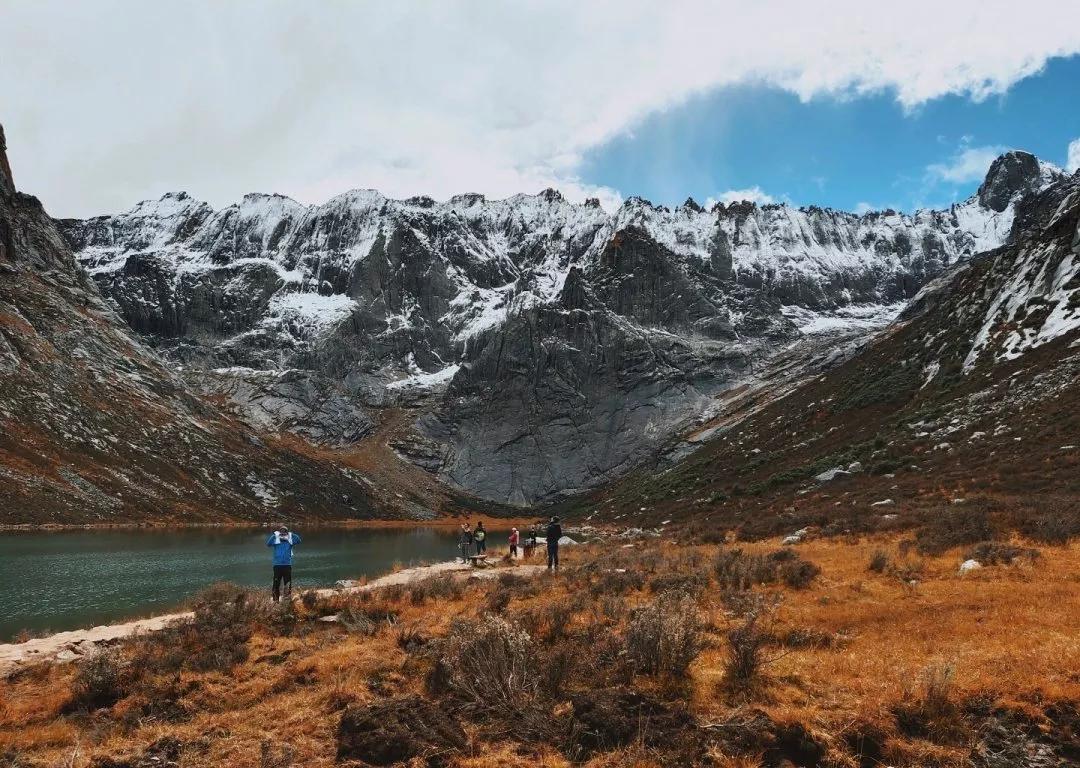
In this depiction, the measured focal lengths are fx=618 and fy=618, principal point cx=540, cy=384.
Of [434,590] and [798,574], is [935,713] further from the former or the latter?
[434,590]

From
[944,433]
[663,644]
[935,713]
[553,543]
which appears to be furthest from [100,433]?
[935,713]

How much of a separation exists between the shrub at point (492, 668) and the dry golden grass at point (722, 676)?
60 cm

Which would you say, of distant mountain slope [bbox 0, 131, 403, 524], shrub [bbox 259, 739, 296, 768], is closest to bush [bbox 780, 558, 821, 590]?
shrub [bbox 259, 739, 296, 768]

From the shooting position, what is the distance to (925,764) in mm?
6820

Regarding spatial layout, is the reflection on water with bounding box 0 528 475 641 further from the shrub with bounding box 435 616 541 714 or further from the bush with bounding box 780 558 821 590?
the bush with bounding box 780 558 821 590

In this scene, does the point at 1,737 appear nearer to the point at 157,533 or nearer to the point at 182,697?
the point at 182,697

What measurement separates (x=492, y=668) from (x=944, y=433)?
44.8 m

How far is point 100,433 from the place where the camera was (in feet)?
342

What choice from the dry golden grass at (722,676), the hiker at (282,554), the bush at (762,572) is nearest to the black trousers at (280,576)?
the hiker at (282,554)

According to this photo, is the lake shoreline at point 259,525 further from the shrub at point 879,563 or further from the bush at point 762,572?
the shrub at point 879,563

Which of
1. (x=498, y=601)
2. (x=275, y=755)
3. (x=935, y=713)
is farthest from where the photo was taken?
(x=498, y=601)

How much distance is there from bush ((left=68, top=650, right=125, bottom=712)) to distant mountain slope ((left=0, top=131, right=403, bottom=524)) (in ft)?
268

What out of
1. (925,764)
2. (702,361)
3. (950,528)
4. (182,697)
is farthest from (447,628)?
(702,361)

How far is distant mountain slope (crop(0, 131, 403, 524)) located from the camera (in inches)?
3450
